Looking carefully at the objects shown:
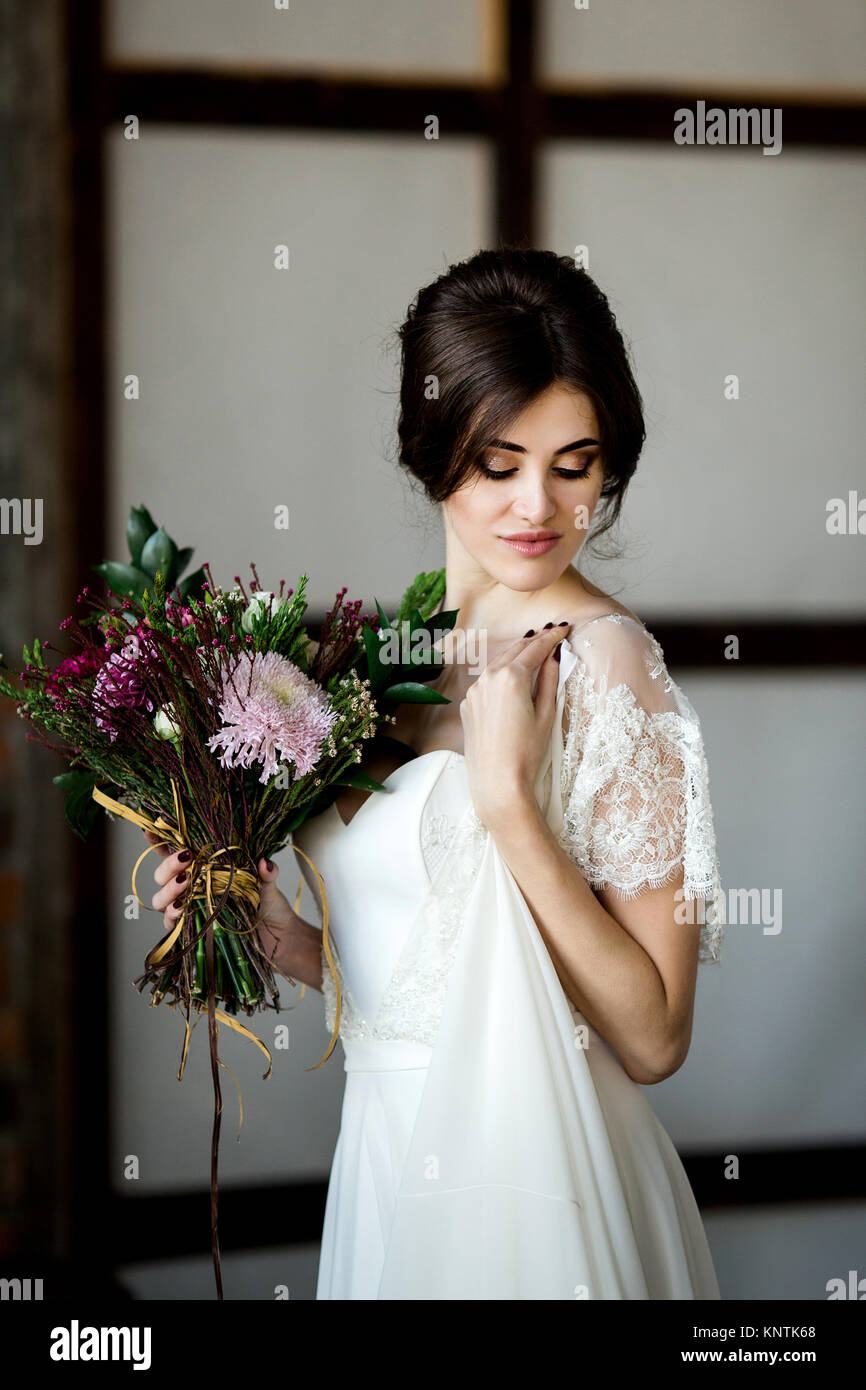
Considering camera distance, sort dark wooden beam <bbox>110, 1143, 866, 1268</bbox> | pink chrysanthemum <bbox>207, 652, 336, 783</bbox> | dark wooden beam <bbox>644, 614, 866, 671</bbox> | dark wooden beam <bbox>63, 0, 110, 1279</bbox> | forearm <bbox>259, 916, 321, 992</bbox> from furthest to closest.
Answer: dark wooden beam <bbox>644, 614, 866, 671</bbox>, dark wooden beam <bbox>110, 1143, 866, 1268</bbox>, dark wooden beam <bbox>63, 0, 110, 1279</bbox>, forearm <bbox>259, 916, 321, 992</bbox>, pink chrysanthemum <bbox>207, 652, 336, 783</bbox>

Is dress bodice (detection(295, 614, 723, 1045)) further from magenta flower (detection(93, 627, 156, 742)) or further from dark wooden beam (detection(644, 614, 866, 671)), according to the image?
dark wooden beam (detection(644, 614, 866, 671))

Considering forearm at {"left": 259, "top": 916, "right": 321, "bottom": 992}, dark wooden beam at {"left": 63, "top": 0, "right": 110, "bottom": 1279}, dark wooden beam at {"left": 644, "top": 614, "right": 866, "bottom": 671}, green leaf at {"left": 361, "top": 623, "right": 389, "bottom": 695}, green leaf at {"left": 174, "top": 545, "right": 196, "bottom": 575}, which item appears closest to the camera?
green leaf at {"left": 361, "top": 623, "right": 389, "bottom": 695}

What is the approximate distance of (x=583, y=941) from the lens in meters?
1.31

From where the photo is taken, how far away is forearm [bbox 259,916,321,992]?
1604 millimetres

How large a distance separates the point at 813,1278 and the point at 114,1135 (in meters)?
1.48

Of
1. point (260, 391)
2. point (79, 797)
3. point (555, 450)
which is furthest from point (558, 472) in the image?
point (260, 391)

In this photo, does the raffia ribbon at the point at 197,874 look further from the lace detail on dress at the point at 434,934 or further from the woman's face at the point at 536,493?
the woman's face at the point at 536,493

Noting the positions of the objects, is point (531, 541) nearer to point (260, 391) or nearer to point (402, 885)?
point (402, 885)

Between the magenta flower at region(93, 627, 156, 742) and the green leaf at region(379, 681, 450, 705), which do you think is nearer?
the magenta flower at region(93, 627, 156, 742)

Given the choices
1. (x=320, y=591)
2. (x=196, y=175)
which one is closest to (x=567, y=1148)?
(x=320, y=591)

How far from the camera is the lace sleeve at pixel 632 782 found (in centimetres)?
133

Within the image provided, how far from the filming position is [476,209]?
244 cm

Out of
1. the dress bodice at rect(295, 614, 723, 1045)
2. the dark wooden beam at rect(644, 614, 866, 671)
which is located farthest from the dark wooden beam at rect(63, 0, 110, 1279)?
the dark wooden beam at rect(644, 614, 866, 671)

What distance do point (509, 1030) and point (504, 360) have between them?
2.42 ft
